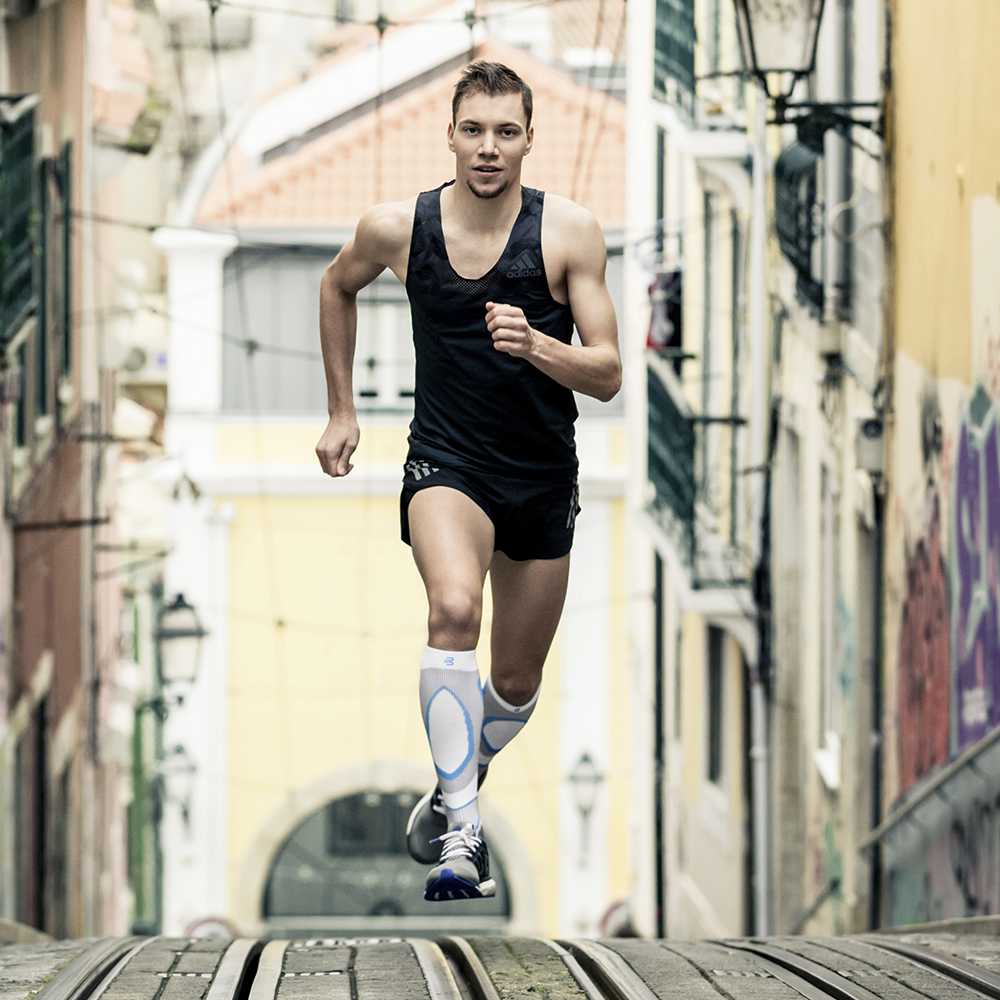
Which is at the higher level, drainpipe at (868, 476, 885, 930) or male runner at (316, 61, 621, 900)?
male runner at (316, 61, 621, 900)

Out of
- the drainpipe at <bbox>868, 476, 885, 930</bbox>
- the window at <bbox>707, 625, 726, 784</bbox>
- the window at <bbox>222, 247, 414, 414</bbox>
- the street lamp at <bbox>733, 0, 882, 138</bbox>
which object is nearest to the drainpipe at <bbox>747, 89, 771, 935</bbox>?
the window at <bbox>707, 625, 726, 784</bbox>

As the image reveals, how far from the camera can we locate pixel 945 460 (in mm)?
10086

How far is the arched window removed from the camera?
84.2 feet

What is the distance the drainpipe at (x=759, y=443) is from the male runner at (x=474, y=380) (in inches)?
342

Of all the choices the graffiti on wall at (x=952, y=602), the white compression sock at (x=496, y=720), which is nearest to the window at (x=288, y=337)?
the graffiti on wall at (x=952, y=602)

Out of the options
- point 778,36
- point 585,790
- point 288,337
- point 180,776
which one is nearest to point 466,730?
point 778,36

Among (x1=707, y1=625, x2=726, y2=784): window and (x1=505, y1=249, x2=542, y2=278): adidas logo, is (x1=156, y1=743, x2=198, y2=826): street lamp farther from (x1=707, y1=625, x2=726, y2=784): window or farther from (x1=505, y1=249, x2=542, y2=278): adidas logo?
(x1=505, y1=249, x2=542, y2=278): adidas logo

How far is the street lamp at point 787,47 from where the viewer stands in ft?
37.9

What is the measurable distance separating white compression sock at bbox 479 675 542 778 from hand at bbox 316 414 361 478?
78 centimetres

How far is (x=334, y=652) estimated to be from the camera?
2531cm

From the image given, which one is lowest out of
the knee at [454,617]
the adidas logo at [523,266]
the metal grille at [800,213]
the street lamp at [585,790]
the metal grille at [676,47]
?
the street lamp at [585,790]

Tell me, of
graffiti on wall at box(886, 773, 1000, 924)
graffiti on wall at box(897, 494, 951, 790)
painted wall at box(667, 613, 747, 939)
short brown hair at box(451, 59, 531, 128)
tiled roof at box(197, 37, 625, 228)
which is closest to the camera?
short brown hair at box(451, 59, 531, 128)

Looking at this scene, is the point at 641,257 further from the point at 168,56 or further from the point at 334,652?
the point at 168,56

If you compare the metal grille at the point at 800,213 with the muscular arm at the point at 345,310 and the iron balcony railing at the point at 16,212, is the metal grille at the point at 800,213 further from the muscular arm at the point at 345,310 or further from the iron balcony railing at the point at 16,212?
the muscular arm at the point at 345,310
